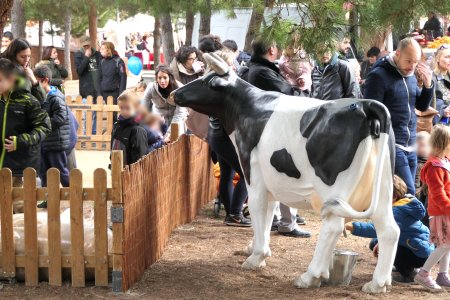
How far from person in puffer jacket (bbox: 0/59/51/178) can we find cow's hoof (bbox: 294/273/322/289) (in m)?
2.45

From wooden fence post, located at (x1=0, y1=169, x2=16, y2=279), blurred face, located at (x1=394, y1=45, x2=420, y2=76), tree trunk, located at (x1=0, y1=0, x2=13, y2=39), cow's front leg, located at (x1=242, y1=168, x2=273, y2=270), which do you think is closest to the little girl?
blurred face, located at (x1=394, y1=45, x2=420, y2=76)

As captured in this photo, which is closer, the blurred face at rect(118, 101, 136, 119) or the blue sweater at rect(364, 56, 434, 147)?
the blue sweater at rect(364, 56, 434, 147)

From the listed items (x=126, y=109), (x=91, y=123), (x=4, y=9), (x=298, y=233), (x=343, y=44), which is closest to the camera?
(x=4, y=9)

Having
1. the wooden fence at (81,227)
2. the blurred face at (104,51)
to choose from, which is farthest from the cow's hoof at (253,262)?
the blurred face at (104,51)

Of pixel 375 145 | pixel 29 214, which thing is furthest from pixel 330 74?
pixel 29 214

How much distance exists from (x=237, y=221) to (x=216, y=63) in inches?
97.4

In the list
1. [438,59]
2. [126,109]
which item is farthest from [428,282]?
[438,59]

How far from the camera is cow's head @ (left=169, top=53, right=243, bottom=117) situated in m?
7.18

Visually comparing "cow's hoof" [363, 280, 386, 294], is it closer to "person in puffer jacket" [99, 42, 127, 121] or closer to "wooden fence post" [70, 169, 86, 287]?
"wooden fence post" [70, 169, 86, 287]

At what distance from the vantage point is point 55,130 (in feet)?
32.0

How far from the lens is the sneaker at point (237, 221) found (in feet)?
29.9

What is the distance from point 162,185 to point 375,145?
89.9 inches

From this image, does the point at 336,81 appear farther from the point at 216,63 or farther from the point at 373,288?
the point at 373,288

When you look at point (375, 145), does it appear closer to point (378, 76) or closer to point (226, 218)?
point (378, 76)
